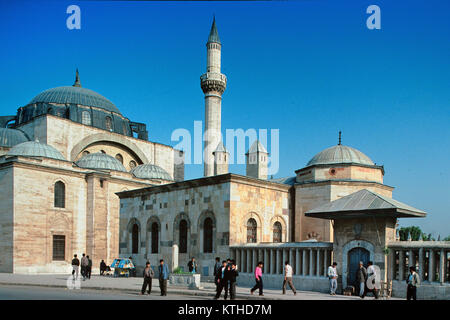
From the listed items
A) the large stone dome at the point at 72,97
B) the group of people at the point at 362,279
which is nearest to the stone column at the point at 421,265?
the group of people at the point at 362,279

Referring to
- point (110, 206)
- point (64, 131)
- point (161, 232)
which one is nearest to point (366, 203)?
point (161, 232)

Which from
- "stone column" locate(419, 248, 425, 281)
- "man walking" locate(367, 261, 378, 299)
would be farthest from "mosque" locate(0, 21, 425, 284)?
"stone column" locate(419, 248, 425, 281)

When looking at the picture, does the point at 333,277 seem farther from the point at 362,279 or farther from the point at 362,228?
the point at 362,228

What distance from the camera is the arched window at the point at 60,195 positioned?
33906 millimetres

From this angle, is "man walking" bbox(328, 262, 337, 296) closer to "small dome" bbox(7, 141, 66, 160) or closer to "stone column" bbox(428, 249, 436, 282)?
"stone column" bbox(428, 249, 436, 282)

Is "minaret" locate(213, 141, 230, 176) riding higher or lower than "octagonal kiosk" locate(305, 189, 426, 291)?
higher

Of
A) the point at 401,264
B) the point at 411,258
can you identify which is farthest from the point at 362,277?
the point at 411,258

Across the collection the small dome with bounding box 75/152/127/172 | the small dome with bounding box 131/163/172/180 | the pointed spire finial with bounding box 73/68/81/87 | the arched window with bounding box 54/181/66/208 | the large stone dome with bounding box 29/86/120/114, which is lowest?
the arched window with bounding box 54/181/66/208

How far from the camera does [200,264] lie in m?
23.2

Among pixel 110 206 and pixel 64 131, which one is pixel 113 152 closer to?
pixel 64 131

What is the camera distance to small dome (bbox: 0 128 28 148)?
38.3 metres

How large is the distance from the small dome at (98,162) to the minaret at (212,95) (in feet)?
22.9

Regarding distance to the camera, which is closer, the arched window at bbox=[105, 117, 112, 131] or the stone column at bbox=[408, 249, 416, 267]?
the stone column at bbox=[408, 249, 416, 267]

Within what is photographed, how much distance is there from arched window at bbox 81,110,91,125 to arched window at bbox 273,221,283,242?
24550 mm
